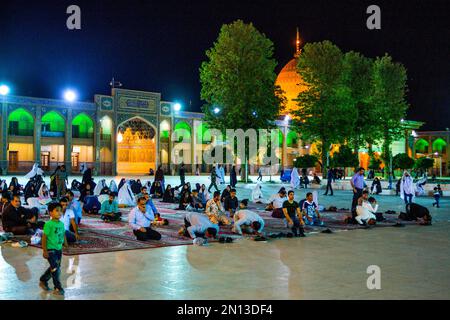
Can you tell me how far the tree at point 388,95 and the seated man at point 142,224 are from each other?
29.7 metres

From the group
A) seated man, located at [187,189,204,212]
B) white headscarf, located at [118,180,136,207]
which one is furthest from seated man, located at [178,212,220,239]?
white headscarf, located at [118,180,136,207]

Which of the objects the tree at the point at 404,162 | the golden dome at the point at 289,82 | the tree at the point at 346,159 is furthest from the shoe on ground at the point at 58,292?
the golden dome at the point at 289,82

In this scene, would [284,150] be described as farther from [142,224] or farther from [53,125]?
[142,224]

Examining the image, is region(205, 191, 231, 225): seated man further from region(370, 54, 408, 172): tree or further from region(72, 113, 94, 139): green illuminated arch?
region(72, 113, 94, 139): green illuminated arch

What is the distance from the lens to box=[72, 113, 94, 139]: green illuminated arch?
44.8m

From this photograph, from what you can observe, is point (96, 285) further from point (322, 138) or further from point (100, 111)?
point (100, 111)

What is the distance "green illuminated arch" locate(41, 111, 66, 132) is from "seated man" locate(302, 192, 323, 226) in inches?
1354

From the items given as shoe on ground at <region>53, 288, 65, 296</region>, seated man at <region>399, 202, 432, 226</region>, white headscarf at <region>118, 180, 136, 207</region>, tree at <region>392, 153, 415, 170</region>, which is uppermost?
tree at <region>392, 153, 415, 170</region>

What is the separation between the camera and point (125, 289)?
592cm

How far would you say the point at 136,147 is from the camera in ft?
165

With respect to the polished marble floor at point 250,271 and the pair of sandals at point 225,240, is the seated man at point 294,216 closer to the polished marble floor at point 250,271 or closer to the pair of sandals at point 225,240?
the polished marble floor at point 250,271

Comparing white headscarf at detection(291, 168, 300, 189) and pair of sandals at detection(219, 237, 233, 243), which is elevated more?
white headscarf at detection(291, 168, 300, 189)

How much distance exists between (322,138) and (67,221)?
2621cm

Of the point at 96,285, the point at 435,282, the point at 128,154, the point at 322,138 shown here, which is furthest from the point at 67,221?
the point at 128,154
